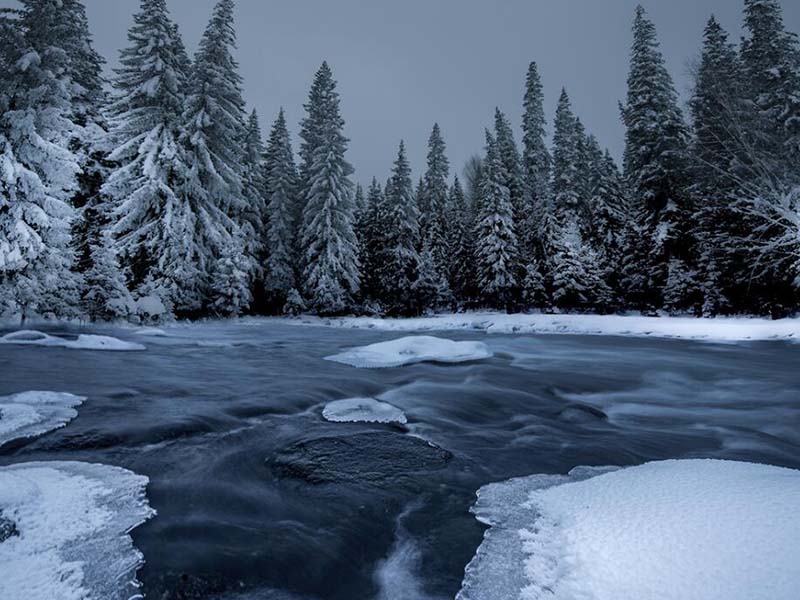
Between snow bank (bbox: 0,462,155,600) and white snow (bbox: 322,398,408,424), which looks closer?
snow bank (bbox: 0,462,155,600)

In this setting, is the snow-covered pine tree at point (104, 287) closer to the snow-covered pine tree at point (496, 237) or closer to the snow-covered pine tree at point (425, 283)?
the snow-covered pine tree at point (425, 283)

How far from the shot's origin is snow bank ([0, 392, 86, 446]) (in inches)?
175

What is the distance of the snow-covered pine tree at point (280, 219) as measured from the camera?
30.8 meters

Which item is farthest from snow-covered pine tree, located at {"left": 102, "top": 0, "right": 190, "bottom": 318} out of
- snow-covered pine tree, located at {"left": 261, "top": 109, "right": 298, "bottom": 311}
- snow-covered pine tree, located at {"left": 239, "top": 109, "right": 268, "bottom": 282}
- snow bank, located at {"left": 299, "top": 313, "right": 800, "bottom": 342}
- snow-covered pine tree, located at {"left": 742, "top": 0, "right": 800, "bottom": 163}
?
snow-covered pine tree, located at {"left": 742, "top": 0, "right": 800, "bottom": 163}

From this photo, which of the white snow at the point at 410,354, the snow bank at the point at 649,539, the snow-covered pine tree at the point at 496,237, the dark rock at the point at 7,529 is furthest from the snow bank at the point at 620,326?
the dark rock at the point at 7,529

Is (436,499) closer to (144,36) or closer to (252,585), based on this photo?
(252,585)

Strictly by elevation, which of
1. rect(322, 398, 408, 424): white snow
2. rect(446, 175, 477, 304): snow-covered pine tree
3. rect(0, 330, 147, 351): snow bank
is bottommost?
rect(0, 330, 147, 351): snow bank

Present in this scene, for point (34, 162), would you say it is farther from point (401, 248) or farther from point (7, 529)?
point (401, 248)

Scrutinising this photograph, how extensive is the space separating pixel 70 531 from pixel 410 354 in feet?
29.5

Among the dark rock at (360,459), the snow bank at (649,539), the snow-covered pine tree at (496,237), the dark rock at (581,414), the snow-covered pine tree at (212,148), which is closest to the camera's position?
the snow bank at (649,539)

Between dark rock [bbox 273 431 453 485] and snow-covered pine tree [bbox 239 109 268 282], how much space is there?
82.2ft

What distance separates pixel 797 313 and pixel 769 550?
24743 mm

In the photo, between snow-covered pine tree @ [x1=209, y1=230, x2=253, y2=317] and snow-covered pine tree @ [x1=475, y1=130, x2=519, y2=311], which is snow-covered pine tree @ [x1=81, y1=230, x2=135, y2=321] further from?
snow-covered pine tree @ [x1=475, y1=130, x2=519, y2=311]

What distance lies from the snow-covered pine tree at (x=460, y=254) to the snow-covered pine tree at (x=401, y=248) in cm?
663
